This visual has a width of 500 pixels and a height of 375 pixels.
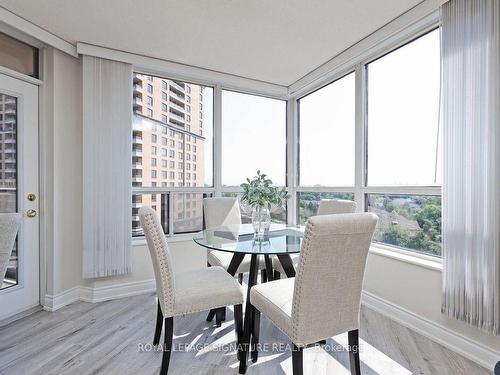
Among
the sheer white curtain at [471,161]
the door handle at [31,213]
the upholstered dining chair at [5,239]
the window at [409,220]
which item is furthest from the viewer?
the door handle at [31,213]

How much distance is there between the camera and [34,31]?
230 cm

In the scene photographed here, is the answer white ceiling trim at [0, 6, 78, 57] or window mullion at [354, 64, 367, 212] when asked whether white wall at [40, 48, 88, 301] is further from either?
window mullion at [354, 64, 367, 212]

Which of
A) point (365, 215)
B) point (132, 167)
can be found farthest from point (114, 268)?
point (365, 215)

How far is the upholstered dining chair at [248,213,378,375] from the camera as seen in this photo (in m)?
1.23

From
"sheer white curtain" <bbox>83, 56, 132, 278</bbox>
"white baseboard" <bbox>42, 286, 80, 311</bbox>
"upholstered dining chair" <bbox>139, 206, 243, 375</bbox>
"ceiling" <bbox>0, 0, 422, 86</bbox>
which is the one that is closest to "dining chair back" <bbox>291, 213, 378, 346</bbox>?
"upholstered dining chair" <bbox>139, 206, 243, 375</bbox>

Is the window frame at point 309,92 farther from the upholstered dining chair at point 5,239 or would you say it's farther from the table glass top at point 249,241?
the upholstered dining chair at point 5,239

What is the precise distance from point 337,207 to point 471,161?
3.38 ft

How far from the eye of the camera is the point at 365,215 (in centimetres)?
129

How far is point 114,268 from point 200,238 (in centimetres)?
123

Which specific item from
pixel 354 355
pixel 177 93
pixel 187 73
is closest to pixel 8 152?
pixel 177 93

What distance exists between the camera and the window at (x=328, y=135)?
10.2 ft

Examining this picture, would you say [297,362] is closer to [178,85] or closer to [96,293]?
[96,293]

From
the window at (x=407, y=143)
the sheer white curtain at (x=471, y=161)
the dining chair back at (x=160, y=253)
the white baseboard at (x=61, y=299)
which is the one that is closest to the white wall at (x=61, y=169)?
the white baseboard at (x=61, y=299)

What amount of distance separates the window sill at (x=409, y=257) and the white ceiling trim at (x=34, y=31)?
356cm
